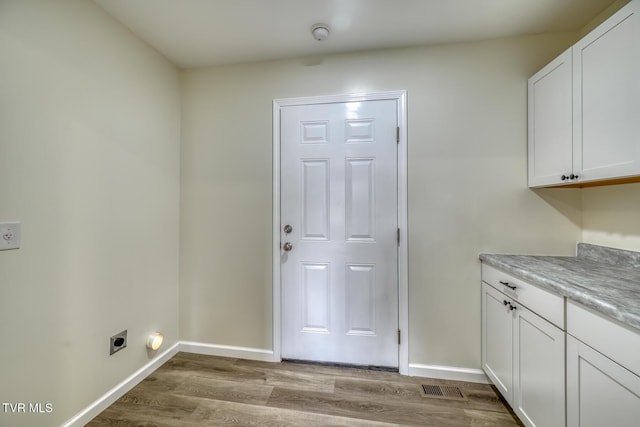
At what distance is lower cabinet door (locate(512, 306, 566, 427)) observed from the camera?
45.1 inches

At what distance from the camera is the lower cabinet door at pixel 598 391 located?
33.2 inches

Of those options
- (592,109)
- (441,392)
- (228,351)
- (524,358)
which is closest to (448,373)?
(441,392)

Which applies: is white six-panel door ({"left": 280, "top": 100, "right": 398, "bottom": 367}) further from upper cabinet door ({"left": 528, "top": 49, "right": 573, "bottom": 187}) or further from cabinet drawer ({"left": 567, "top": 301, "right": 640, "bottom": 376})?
cabinet drawer ({"left": 567, "top": 301, "right": 640, "bottom": 376})

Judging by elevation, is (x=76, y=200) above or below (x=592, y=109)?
Answer: below

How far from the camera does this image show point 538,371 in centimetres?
128

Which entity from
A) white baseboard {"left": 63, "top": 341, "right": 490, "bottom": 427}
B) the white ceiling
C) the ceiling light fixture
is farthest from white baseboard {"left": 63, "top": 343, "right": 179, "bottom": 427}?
the ceiling light fixture

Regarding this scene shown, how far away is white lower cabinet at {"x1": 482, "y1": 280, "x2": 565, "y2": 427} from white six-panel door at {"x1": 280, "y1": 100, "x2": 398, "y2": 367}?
614 mm

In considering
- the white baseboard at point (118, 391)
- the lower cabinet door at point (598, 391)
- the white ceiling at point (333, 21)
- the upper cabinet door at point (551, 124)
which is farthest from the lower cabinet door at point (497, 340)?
the white baseboard at point (118, 391)

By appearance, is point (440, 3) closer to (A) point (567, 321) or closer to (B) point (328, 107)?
(B) point (328, 107)

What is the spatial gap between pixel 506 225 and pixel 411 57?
1405 millimetres

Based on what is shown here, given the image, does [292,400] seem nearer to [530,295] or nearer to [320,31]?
[530,295]

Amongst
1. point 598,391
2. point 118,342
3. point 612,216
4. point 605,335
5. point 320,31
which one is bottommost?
point 118,342

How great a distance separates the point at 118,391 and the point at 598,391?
2.50 meters

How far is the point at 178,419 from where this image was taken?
1531mm
